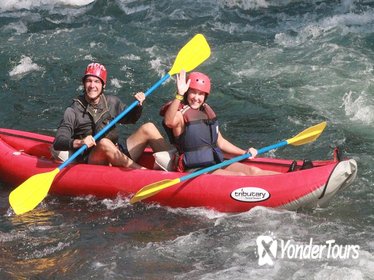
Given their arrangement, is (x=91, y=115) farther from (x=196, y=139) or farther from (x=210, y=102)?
(x=210, y=102)

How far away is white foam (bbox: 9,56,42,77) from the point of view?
9109 mm

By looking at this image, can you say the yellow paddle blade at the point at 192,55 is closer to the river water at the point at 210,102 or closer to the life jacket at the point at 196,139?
the life jacket at the point at 196,139

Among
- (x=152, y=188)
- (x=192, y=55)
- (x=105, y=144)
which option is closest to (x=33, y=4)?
(x=192, y=55)

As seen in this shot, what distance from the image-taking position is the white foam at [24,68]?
29.9ft

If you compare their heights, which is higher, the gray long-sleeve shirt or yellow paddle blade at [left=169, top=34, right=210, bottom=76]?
yellow paddle blade at [left=169, top=34, right=210, bottom=76]

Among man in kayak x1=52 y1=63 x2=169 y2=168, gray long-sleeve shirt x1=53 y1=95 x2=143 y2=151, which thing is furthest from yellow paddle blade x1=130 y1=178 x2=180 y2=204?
gray long-sleeve shirt x1=53 y1=95 x2=143 y2=151

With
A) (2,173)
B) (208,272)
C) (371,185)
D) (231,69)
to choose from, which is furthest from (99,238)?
(231,69)

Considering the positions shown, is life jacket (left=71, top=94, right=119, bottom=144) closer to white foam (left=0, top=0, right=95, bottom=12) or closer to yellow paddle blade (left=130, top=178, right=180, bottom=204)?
yellow paddle blade (left=130, top=178, right=180, bottom=204)

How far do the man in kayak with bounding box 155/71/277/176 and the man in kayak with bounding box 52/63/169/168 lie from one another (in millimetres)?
289

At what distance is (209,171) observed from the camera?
539 cm

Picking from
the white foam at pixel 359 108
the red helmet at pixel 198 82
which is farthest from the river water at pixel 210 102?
the red helmet at pixel 198 82

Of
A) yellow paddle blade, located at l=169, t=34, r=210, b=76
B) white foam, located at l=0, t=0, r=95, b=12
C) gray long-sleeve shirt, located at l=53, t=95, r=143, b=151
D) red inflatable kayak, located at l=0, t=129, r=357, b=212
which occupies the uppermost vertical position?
white foam, located at l=0, t=0, r=95, b=12

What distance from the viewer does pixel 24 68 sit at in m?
9.23

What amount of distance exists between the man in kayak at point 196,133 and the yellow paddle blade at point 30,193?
104 cm
